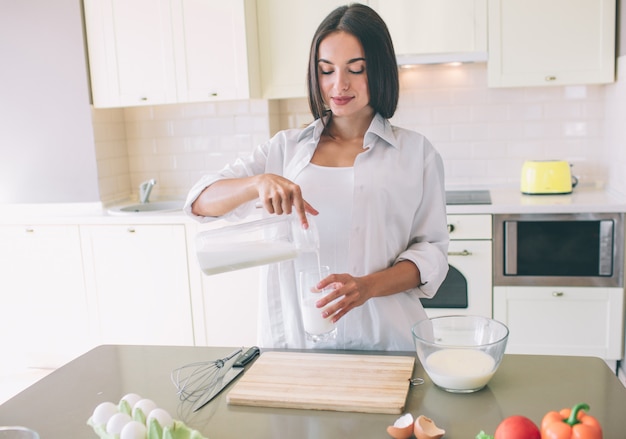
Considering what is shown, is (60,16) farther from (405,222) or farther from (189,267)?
(405,222)

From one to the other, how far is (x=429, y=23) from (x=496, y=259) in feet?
4.16

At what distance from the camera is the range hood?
3.31 metres

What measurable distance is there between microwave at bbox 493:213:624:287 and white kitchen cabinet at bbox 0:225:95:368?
2.29 metres

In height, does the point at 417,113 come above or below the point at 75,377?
above

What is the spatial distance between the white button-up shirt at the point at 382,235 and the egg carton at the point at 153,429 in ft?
2.02

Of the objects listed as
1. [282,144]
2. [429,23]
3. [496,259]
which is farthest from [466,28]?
[282,144]

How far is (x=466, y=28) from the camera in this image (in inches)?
129

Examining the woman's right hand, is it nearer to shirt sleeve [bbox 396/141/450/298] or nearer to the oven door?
shirt sleeve [bbox 396/141/450/298]

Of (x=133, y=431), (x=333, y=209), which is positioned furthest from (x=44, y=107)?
(x=133, y=431)

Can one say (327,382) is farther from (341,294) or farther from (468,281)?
(468,281)

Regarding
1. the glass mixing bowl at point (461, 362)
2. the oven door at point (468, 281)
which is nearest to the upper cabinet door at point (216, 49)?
the oven door at point (468, 281)

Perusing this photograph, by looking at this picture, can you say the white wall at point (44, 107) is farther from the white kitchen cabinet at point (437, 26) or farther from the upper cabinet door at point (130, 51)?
the white kitchen cabinet at point (437, 26)

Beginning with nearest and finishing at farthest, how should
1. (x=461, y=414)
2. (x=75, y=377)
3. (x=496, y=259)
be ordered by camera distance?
(x=461, y=414)
(x=75, y=377)
(x=496, y=259)

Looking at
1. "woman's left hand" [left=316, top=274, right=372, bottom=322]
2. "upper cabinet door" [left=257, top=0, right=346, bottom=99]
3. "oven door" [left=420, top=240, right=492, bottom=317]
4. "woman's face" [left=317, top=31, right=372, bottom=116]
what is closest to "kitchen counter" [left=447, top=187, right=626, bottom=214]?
"oven door" [left=420, top=240, right=492, bottom=317]
